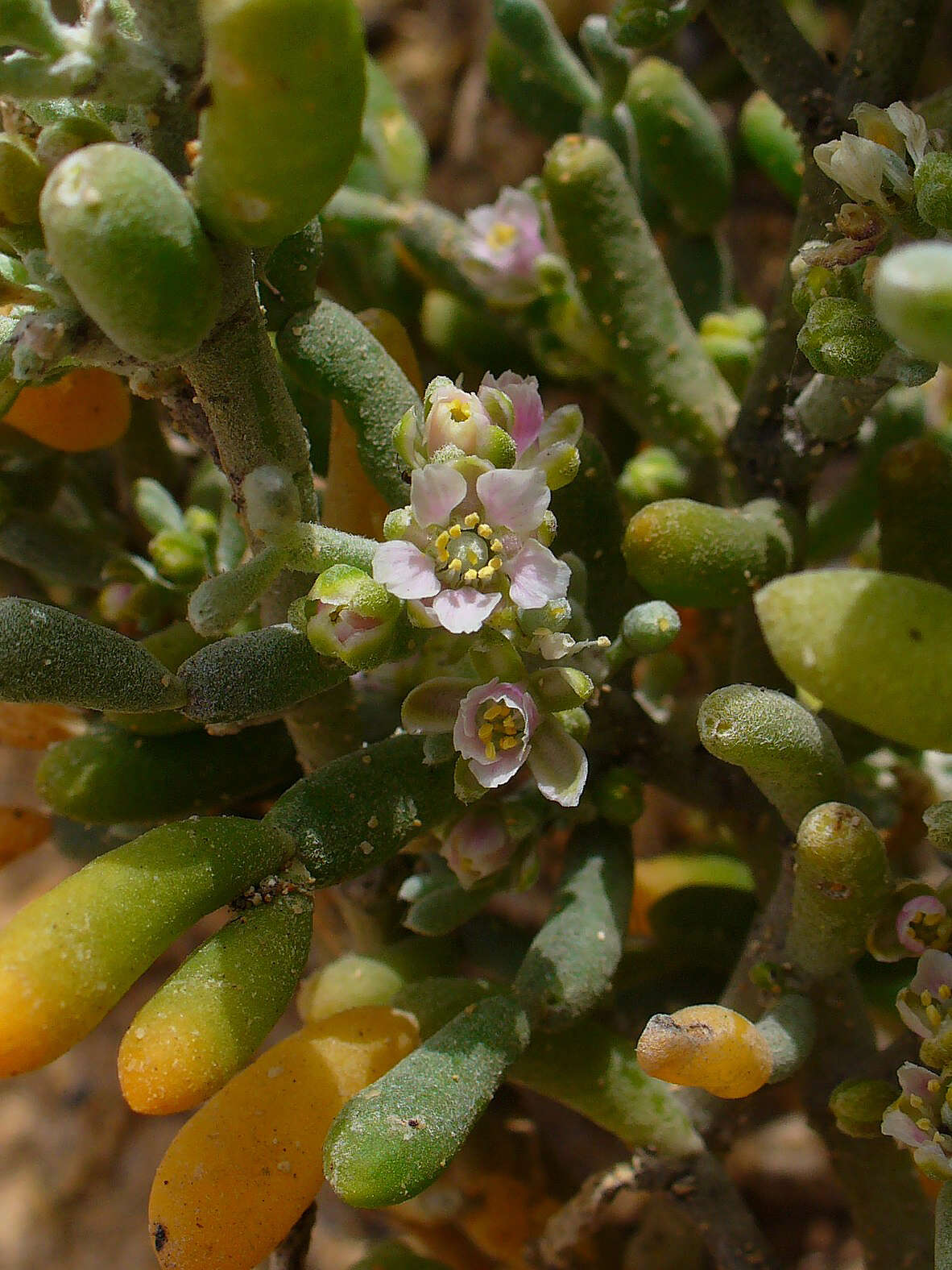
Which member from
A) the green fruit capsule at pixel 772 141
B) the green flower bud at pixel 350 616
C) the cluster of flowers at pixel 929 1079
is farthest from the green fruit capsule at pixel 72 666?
the green fruit capsule at pixel 772 141

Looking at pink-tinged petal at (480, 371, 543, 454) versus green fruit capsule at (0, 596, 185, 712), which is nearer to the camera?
green fruit capsule at (0, 596, 185, 712)

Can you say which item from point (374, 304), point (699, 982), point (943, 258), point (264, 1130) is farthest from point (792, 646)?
point (374, 304)

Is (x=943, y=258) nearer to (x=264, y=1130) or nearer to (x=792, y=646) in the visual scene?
(x=792, y=646)

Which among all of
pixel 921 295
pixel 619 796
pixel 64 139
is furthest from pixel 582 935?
pixel 64 139

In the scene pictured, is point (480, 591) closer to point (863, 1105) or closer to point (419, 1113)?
point (419, 1113)

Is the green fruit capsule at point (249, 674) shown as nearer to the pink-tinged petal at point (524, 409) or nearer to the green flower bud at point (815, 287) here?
the pink-tinged petal at point (524, 409)

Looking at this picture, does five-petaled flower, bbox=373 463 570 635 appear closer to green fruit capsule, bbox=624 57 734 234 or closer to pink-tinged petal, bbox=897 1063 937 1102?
pink-tinged petal, bbox=897 1063 937 1102

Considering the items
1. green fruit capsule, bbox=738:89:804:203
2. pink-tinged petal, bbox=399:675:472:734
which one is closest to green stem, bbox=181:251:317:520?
pink-tinged petal, bbox=399:675:472:734
